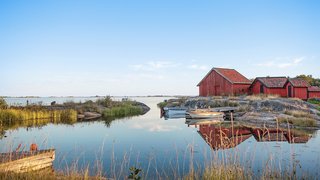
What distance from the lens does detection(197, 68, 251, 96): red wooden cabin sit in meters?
40.0

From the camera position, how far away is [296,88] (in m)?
36.9

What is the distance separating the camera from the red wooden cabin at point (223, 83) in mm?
40031

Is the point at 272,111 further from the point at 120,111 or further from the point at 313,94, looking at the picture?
the point at 313,94

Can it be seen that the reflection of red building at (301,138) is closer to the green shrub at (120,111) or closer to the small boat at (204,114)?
the small boat at (204,114)

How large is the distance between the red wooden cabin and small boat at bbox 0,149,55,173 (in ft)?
112

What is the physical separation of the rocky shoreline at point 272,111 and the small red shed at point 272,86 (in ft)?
22.9

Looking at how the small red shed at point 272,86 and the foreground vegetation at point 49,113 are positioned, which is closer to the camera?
the foreground vegetation at point 49,113

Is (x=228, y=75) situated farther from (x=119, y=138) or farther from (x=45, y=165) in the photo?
(x=45, y=165)

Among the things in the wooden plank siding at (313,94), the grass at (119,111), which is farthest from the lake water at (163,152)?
the wooden plank siding at (313,94)

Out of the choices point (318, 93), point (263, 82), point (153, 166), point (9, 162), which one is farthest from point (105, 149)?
point (318, 93)

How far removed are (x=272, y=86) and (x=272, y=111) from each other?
12206mm

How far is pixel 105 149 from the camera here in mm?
13062

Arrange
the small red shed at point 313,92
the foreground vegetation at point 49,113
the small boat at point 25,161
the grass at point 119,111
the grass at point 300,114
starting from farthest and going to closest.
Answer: the small red shed at point 313,92 → the grass at point 119,111 → the foreground vegetation at point 49,113 → the grass at point 300,114 → the small boat at point 25,161

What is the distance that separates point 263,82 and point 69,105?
28.2 m
